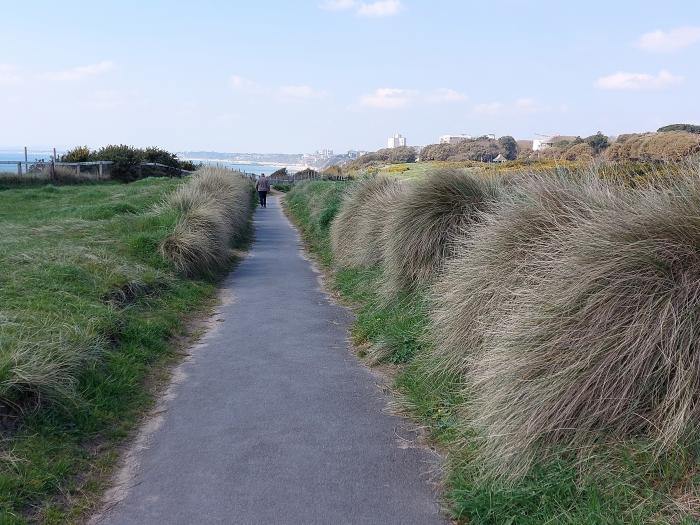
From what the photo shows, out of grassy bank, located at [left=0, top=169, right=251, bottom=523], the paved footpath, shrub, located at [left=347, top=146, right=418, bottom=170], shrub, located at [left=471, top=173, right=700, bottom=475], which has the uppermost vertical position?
shrub, located at [left=347, top=146, right=418, bottom=170]

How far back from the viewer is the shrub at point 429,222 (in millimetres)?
8906

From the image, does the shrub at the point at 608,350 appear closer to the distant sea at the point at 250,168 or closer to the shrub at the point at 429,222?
the shrub at the point at 429,222

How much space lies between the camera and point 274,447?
496 cm

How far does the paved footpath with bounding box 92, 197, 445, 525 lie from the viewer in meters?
4.09

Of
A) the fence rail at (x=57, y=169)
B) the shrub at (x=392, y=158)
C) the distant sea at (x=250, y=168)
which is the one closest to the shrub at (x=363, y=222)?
the fence rail at (x=57, y=169)

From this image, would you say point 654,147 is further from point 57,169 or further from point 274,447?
point 57,169

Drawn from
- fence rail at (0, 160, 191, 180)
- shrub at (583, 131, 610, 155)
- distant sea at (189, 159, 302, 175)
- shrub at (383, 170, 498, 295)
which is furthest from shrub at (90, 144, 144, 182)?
shrub at (383, 170, 498, 295)

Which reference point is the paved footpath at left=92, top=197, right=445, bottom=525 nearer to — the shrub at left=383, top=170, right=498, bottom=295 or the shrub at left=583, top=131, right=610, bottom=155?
the shrub at left=383, top=170, right=498, bottom=295

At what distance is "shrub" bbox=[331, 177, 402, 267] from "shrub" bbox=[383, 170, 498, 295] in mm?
1484

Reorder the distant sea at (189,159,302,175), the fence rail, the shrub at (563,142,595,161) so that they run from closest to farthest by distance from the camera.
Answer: the shrub at (563,142,595,161) < the fence rail < the distant sea at (189,159,302,175)

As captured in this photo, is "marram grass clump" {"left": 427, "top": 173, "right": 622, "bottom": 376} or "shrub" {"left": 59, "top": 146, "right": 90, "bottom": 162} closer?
"marram grass clump" {"left": 427, "top": 173, "right": 622, "bottom": 376}

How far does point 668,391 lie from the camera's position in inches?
148

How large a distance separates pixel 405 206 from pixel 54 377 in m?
5.32

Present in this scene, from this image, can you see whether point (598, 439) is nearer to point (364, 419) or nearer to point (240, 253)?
point (364, 419)
